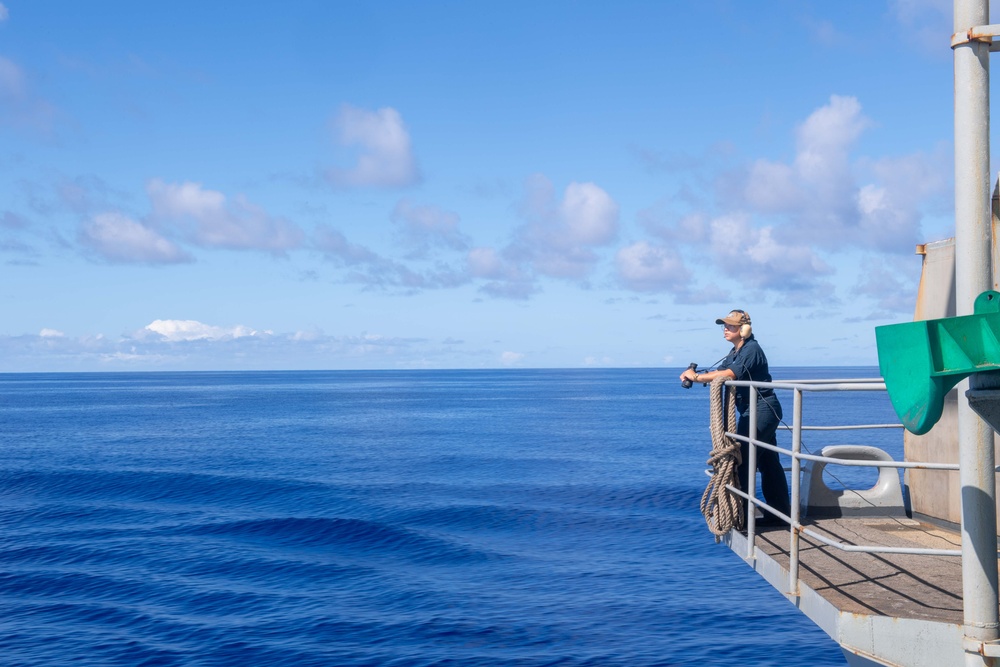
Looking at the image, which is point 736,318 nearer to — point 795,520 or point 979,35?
point 795,520

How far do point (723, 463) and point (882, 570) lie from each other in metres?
1.62

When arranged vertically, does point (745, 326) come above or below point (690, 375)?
above

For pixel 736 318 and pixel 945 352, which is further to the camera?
pixel 736 318

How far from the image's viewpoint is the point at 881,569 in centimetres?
567

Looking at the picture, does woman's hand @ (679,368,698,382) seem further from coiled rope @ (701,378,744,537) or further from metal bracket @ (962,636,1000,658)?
metal bracket @ (962,636,1000,658)

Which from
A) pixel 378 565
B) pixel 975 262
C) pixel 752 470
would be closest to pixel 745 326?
pixel 752 470

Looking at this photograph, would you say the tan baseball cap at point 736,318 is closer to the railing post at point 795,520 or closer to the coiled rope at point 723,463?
the coiled rope at point 723,463

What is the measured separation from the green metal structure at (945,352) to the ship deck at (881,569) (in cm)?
171

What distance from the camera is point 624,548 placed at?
19.3 m

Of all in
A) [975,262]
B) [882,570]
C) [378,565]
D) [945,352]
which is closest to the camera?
[945,352]

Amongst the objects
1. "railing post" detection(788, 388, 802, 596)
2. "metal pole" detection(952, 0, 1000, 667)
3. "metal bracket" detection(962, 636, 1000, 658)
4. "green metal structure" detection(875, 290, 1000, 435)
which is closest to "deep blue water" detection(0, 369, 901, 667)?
"railing post" detection(788, 388, 802, 596)

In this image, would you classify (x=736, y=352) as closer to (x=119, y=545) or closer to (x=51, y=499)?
(x=119, y=545)

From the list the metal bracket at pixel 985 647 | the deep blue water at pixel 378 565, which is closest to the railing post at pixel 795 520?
the metal bracket at pixel 985 647

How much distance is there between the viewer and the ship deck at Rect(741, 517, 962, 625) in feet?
15.1
